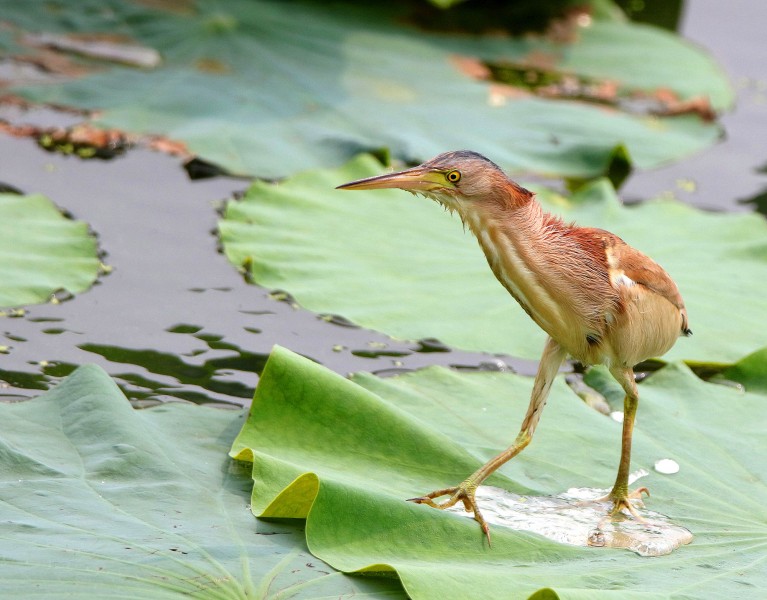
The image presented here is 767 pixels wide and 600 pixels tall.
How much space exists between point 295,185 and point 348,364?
3.55 feet

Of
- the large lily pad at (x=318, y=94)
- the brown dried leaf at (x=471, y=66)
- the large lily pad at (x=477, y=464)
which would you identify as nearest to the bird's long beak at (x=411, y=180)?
the large lily pad at (x=477, y=464)

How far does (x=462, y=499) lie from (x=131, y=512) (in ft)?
2.41

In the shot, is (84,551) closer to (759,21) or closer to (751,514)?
(751,514)

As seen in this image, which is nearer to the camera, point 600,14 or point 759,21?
point 600,14

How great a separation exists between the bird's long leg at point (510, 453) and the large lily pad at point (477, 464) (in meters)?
0.05

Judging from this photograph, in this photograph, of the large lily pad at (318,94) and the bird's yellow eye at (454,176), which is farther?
the large lily pad at (318,94)

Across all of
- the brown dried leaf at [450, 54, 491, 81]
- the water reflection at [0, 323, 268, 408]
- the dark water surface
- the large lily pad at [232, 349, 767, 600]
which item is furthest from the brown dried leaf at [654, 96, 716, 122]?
the water reflection at [0, 323, 268, 408]

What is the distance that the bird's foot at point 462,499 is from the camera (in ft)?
8.19

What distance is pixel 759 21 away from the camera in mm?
7293

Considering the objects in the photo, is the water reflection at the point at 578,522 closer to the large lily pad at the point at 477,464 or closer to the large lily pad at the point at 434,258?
the large lily pad at the point at 477,464

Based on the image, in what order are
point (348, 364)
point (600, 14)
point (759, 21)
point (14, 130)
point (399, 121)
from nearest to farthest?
1. point (348, 364)
2. point (14, 130)
3. point (399, 121)
4. point (600, 14)
5. point (759, 21)

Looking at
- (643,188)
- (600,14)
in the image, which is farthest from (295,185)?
(600,14)

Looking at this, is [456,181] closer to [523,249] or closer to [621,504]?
[523,249]

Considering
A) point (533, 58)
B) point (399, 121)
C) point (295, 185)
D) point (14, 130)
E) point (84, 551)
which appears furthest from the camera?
point (533, 58)
